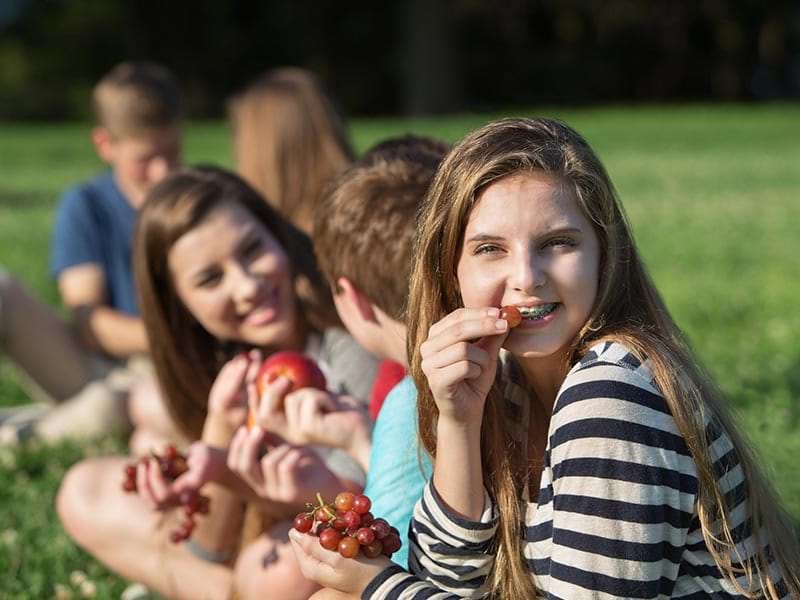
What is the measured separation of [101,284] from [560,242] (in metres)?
3.98

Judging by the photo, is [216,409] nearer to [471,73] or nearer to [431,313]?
[431,313]

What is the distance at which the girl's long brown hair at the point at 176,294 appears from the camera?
12.4ft

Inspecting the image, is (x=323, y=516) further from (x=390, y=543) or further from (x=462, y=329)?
(x=462, y=329)

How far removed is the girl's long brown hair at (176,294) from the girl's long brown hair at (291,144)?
127 cm

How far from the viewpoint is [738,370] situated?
5.68m

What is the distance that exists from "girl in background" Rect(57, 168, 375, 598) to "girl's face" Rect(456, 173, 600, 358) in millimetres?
1187

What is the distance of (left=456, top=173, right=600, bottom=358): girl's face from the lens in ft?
7.18

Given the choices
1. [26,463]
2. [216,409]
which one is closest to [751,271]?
[26,463]

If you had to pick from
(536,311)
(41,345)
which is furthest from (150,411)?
(536,311)

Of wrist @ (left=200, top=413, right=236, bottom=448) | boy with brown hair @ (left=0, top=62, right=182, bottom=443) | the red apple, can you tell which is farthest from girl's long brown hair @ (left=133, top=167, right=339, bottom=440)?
boy with brown hair @ (left=0, top=62, right=182, bottom=443)

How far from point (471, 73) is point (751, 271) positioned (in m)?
30.7

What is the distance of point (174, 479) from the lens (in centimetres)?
313

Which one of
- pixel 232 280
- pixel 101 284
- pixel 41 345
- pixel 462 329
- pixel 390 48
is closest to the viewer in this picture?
pixel 462 329

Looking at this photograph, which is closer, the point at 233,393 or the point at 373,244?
the point at 373,244
